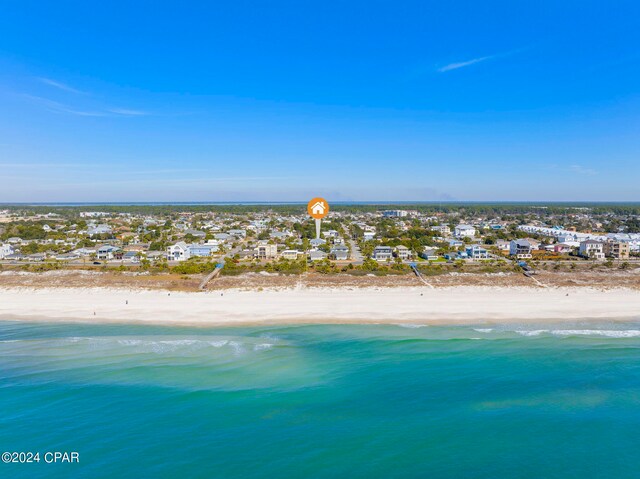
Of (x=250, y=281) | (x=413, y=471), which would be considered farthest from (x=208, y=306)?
(x=413, y=471)

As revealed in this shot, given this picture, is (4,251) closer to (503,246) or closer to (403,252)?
(403,252)

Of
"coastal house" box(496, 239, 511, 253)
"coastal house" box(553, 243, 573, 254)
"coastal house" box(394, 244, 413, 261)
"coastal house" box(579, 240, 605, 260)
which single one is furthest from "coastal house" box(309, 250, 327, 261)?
"coastal house" box(579, 240, 605, 260)

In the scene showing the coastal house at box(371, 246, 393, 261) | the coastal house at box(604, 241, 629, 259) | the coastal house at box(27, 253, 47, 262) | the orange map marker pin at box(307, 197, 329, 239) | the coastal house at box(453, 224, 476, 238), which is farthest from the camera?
the coastal house at box(453, 224, 476, 238)

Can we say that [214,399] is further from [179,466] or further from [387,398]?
[387,398]

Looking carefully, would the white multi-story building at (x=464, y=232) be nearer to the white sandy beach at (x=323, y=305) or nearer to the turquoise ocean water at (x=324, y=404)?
the white sandy beach at (x=323, y=305)

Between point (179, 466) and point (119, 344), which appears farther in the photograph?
point (119, 344)

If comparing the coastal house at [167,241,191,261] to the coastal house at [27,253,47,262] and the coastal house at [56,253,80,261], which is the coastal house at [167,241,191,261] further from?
the coastal house at [27,253,47,262]
